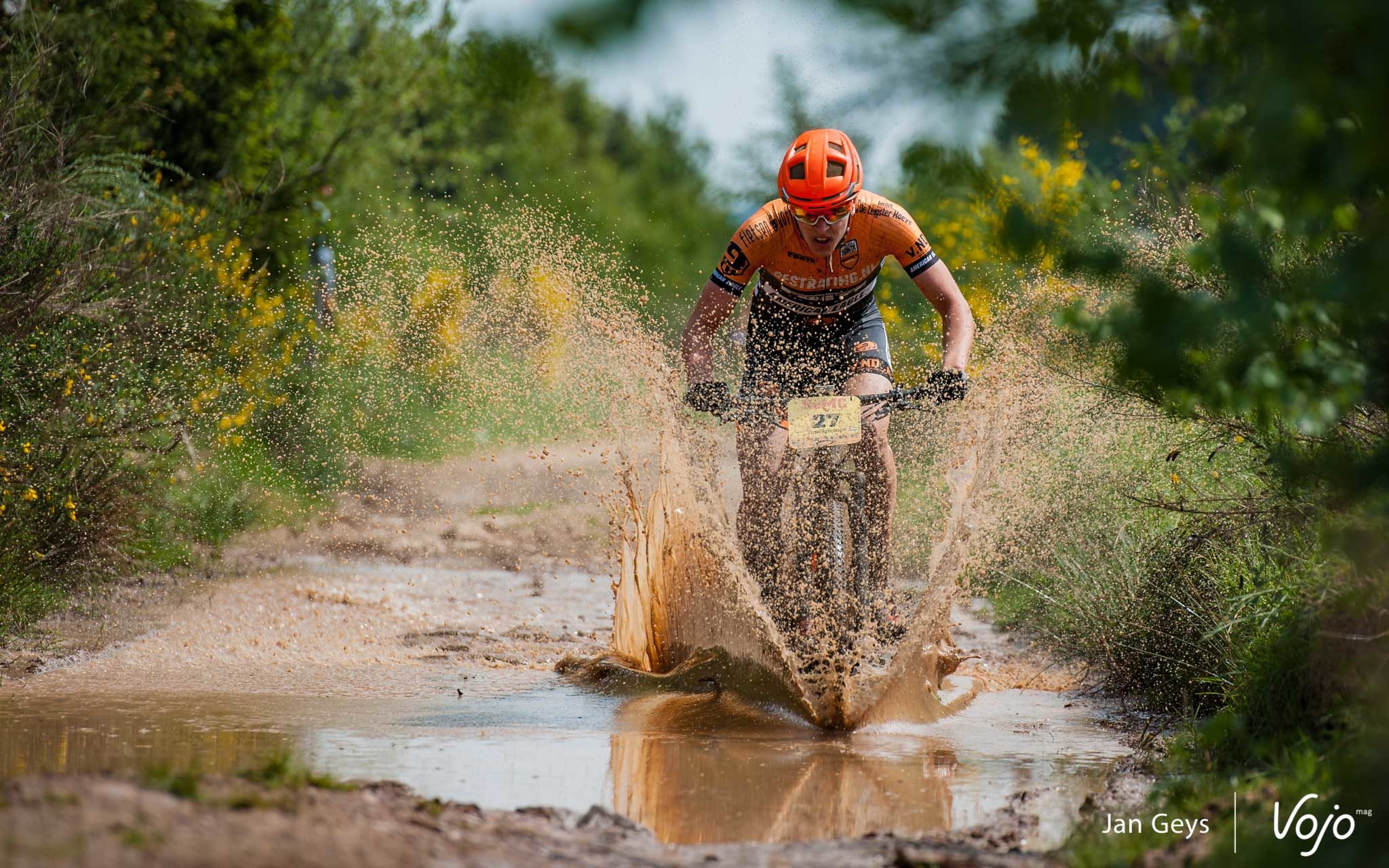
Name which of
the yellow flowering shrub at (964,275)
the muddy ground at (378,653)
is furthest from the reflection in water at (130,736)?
the yellow flowering shrub at (964,275)

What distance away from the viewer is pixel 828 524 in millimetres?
5484

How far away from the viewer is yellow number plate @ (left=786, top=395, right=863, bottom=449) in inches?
205

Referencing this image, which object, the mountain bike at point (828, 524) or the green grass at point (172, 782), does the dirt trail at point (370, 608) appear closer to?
the mountain bike at point (828, 524)

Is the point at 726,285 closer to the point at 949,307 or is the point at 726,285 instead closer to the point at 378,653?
the point at 949,307

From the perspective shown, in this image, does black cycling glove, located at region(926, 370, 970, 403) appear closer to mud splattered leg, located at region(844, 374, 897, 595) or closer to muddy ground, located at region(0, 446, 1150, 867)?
mud splattered leg, located at region(844, 374, 897, 595)

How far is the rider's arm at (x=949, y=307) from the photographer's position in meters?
5.81

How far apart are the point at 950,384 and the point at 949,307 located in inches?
30.1

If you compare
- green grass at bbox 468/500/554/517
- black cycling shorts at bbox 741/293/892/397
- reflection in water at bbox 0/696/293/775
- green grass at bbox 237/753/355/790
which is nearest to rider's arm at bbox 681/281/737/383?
black cycling shorts at bbox 741/293/892/397

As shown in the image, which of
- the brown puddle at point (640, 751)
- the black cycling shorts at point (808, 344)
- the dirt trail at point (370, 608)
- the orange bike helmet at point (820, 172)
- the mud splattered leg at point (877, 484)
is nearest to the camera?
the brown puddle at point (640, 751)

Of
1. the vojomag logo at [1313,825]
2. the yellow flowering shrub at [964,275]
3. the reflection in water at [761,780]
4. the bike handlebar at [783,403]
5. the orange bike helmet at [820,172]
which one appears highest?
the yellow flowering shrub at [964,275]

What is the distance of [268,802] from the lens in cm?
291

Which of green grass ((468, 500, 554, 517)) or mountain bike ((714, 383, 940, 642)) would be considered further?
green grass ((468, 500, 554, 517))

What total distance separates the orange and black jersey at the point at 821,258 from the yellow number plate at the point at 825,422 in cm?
92

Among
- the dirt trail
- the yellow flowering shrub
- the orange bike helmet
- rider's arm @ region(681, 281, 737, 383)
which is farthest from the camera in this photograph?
the yellow flowering shrub
